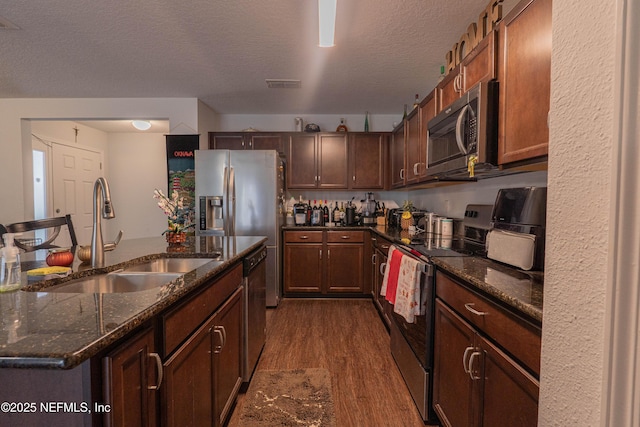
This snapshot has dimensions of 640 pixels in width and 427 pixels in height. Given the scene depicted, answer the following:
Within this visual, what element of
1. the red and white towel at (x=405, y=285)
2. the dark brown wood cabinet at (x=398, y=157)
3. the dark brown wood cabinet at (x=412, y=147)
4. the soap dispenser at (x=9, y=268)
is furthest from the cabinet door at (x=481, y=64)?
the soap dispenser at (x=9, y=268)

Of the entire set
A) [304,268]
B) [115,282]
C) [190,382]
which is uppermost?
[115,282]

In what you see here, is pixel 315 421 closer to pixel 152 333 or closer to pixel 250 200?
pixel 152 333

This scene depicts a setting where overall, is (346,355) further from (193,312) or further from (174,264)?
(193,312)

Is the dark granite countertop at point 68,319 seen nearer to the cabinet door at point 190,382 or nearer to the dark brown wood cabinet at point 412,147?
the cabinet door at point 190,382

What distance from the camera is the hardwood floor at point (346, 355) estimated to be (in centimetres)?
184

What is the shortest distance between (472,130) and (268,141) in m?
2.95

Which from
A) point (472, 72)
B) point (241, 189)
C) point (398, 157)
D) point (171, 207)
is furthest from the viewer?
point (398, 157)

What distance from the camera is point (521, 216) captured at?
148 cm

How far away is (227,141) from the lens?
→ 4.19 meters

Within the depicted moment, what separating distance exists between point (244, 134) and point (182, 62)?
1444mm

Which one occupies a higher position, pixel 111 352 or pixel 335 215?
pixel 335 215

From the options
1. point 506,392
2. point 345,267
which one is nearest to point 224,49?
point 345,267

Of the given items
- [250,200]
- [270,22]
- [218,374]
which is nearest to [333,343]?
[218,374]

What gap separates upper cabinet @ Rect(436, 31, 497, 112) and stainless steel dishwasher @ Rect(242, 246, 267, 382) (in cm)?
171
